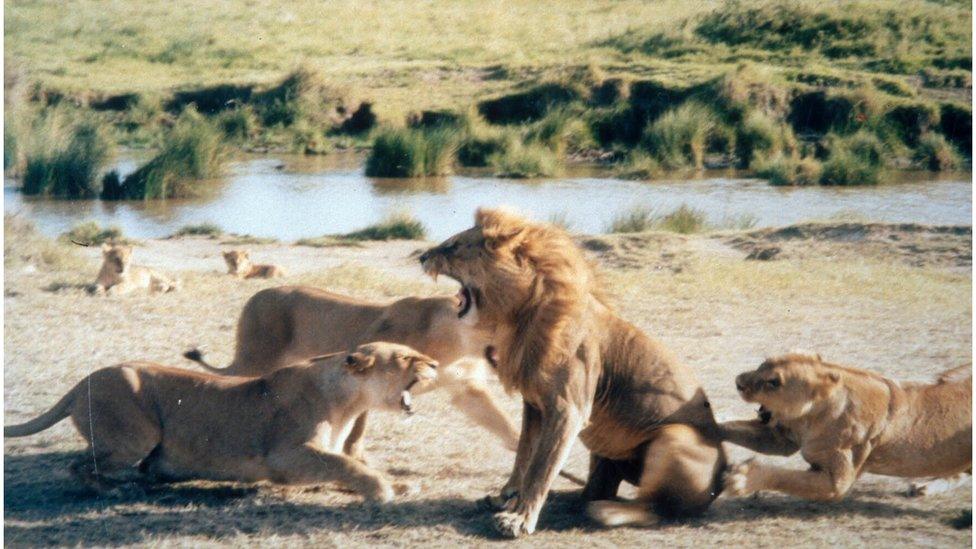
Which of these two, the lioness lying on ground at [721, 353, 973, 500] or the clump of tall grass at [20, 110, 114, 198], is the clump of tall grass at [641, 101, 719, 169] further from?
the lioness lying on ground at [721, 353, 973, 500]

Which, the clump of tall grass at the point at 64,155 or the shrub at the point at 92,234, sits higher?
the clump of tall grass at the point at 64,155

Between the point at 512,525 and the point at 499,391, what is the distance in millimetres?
2583

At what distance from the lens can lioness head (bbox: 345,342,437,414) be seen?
5797 millimetres

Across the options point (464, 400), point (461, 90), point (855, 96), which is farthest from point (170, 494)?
point (855, 96)

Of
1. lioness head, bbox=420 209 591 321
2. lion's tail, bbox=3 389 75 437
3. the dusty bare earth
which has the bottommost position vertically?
the dusty bare earth

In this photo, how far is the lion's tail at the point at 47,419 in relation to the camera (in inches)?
242

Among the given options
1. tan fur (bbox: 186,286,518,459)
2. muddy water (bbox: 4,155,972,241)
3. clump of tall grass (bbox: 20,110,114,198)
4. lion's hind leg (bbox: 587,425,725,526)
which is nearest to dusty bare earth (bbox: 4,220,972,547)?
lion's hind leg (bbox: 587,425,725,526)

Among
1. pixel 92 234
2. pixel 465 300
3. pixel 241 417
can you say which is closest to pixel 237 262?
pixel 92 234

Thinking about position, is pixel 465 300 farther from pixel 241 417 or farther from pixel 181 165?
pixel 181 165

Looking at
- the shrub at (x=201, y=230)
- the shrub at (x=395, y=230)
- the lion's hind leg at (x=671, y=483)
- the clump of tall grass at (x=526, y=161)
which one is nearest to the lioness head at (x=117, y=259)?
the shrub at (x=201, y=230)

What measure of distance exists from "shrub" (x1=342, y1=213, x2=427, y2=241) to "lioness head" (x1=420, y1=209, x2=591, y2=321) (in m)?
6.92

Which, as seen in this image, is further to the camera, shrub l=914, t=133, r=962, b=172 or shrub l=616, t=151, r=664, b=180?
shrub l=616, t=151, r=664, b=180

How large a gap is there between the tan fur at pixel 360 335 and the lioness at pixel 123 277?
3462 millimetres

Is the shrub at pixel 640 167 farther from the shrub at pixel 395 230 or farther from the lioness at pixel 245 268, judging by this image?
the lioness at pixel 245 268
